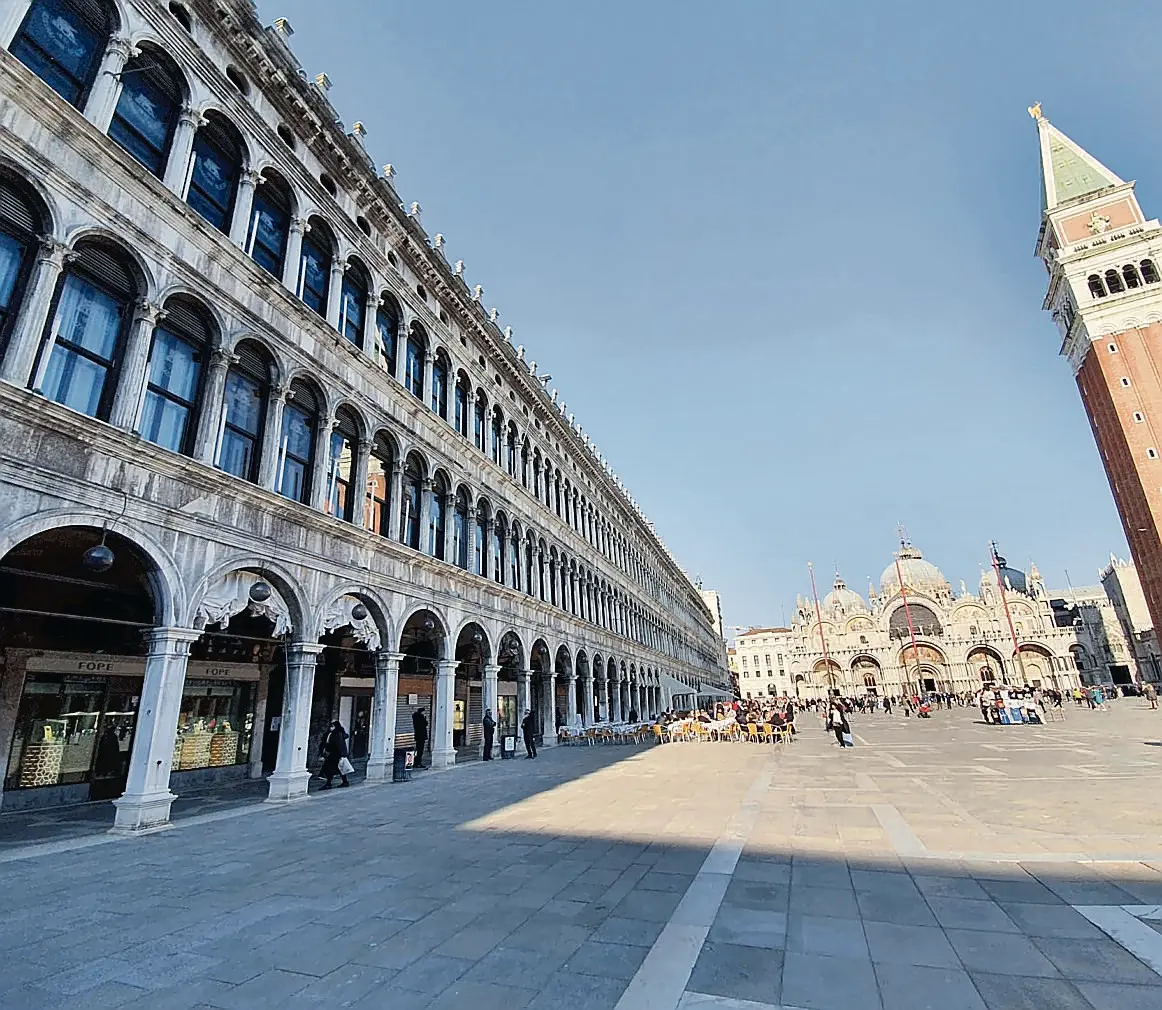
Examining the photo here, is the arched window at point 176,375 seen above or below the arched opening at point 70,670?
above

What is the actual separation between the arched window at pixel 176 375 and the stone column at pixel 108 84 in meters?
2.98

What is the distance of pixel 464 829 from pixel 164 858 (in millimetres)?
3685

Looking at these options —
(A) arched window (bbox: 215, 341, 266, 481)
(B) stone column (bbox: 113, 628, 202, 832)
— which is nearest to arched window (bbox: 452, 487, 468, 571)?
(A) arched window (bbox: 215, 341, 266, 481)

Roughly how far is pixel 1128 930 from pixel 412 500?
16.7 meters

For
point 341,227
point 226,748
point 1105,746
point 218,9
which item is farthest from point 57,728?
point 1105,746

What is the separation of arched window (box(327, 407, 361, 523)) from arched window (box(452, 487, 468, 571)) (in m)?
4.48

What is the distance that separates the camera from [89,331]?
1008 cm

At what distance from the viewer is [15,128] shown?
887 centimetres

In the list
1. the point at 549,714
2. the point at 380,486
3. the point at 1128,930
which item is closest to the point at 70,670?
the point at 380,486

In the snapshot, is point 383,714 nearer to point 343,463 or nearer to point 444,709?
point 444,709

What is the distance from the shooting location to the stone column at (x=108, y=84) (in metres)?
10.2

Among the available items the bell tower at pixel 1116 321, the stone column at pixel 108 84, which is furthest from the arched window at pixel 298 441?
the bell tower at pixel 1116 321

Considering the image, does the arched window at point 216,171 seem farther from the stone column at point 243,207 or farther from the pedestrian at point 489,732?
the pedestrian at point 489,732

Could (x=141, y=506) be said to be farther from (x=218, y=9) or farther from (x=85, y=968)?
(x=218, y=9)
